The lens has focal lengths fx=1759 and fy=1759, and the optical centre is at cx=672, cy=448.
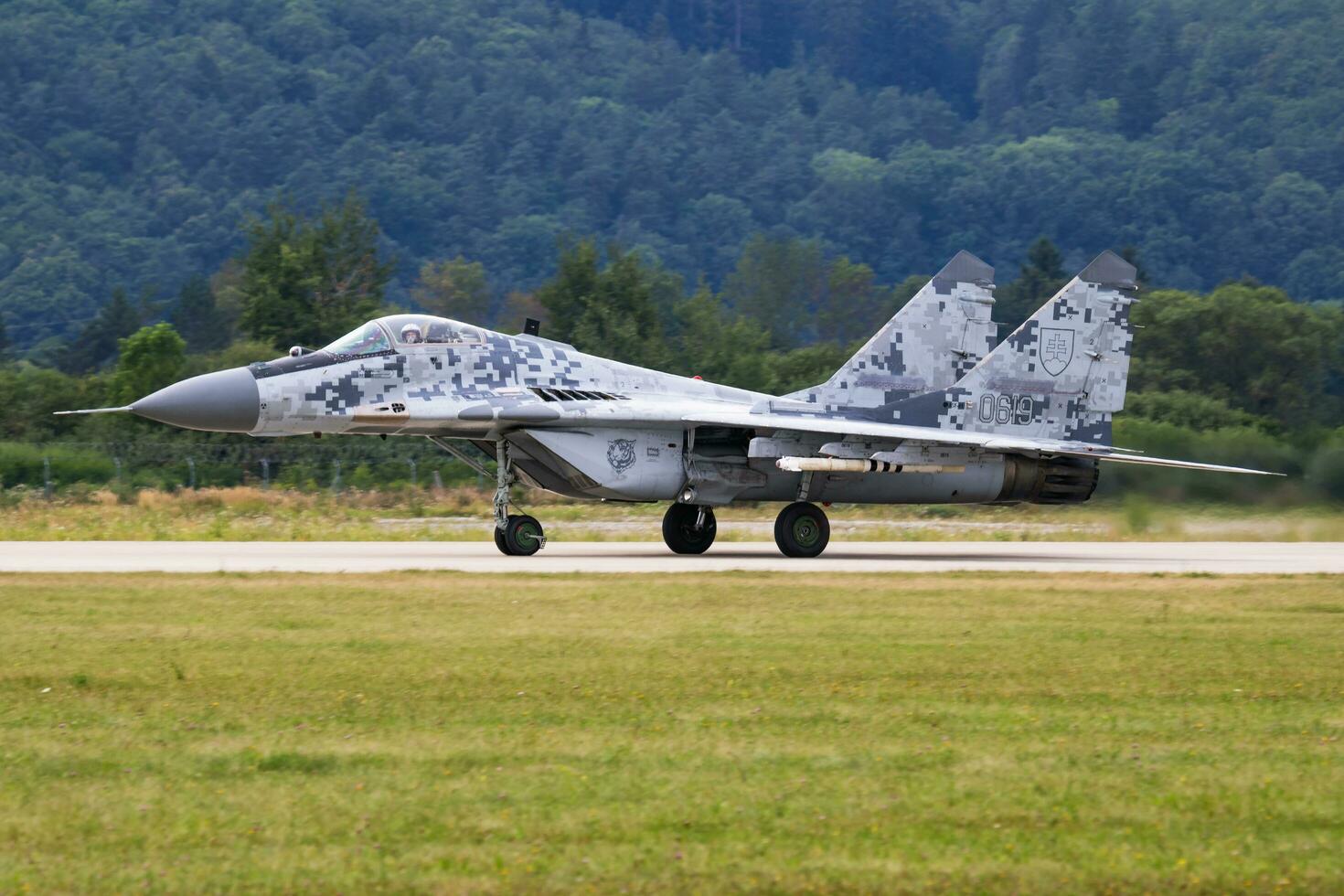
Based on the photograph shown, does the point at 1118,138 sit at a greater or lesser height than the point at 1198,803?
greater

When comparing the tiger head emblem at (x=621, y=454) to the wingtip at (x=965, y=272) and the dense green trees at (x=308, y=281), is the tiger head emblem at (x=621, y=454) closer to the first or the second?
the wingtip at (x=965, y=272)

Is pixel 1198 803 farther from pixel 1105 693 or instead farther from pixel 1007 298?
pixel 1007 298

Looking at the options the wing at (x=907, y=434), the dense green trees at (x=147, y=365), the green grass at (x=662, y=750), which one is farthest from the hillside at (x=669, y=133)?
the green grass at (x=662, y=750)

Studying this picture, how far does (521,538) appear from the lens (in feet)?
64.6

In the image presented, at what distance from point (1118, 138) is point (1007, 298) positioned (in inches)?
2710

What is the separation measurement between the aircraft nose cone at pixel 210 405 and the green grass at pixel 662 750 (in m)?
5.48

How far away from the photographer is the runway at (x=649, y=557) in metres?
17.8

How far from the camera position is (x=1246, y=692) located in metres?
9.77

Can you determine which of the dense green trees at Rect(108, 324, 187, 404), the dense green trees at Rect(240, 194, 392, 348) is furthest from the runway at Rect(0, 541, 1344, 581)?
the dense green trees at Rect(240, 194, 392, 348)

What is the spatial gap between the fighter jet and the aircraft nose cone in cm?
2

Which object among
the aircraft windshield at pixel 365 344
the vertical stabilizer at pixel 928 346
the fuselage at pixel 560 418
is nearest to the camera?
the fuselage at pixel 560 418

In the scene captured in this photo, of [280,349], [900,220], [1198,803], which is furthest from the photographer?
[900,220]

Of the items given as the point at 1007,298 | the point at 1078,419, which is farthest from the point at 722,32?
the point at 1078,419

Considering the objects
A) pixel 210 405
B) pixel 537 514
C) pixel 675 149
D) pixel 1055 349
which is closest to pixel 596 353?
pixel 537 514
